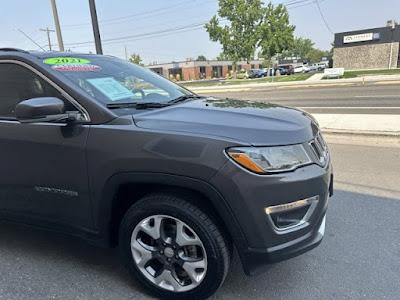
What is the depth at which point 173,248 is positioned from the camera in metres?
2.24

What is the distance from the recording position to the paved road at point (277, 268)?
2.42 metres

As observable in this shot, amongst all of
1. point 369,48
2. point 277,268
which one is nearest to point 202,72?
point 369,48

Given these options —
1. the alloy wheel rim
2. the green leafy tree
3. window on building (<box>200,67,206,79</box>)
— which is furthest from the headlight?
the green leafy tree

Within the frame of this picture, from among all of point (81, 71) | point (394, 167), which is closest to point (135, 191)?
point (81, 71)

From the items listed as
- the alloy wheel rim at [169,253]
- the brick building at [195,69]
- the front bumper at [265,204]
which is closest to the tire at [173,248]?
the alloy wheel rim at [169,253]

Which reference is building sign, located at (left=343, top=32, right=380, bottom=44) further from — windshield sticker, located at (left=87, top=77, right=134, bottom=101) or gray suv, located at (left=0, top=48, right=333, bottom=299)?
windshield sticker, located at (left=87, top=77, right=134, bottom=101)

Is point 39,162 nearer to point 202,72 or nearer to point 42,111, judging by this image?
point 42,111

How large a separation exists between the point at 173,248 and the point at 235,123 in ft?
3.06

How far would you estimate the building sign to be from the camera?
3659cm

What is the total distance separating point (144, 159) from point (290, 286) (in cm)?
144

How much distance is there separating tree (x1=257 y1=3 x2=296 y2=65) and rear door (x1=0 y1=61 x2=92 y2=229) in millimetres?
39322

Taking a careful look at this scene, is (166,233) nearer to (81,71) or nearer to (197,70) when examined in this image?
(81,71)

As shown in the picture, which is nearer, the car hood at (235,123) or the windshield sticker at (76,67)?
the car hood at (235,123)

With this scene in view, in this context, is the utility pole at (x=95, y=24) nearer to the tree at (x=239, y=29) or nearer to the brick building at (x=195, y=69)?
the tree at (x=239, y=29)
